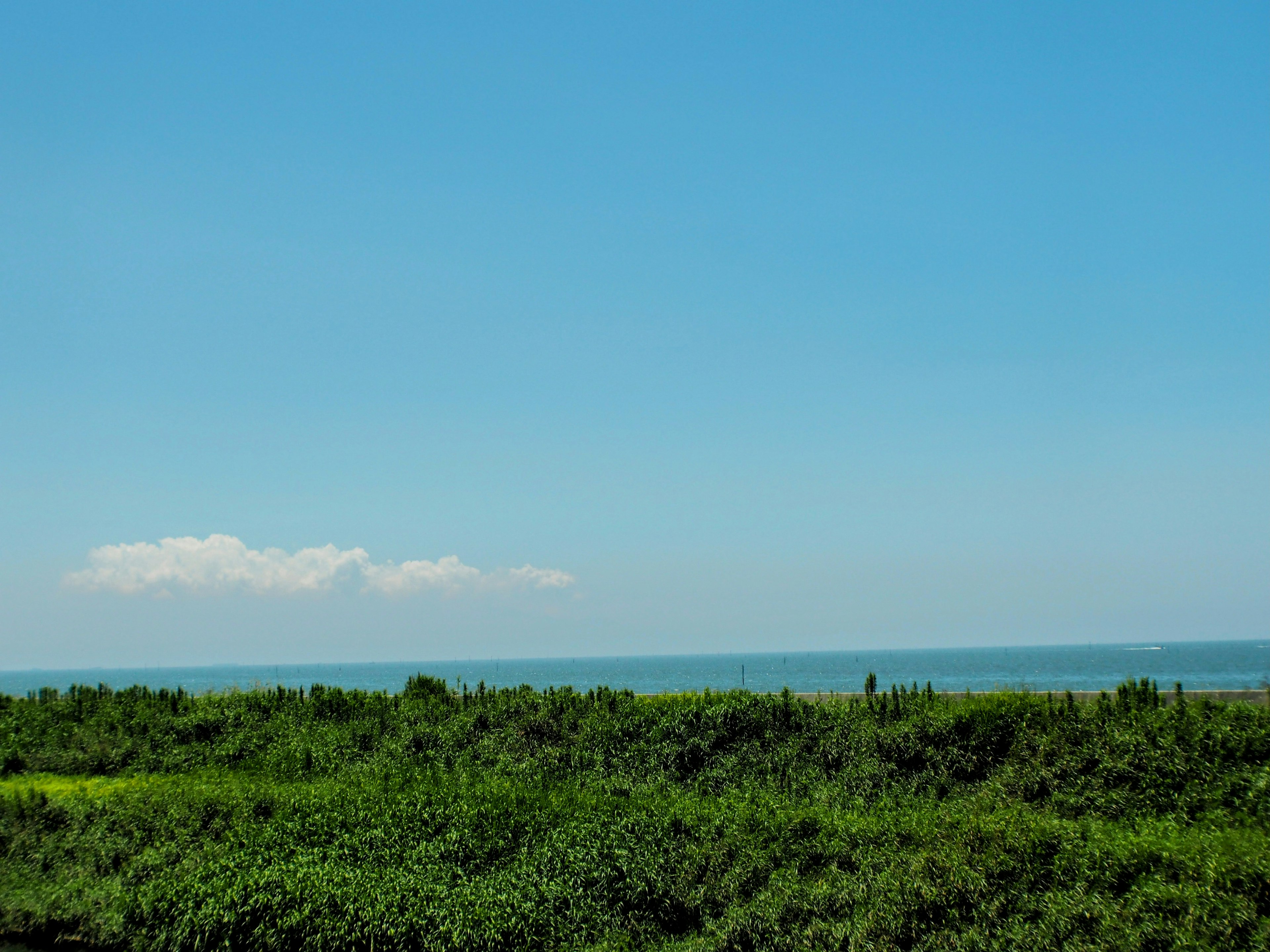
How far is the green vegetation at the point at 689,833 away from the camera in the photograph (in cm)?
1311

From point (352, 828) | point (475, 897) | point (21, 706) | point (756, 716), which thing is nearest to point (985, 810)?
point (756, 716)

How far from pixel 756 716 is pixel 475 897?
30.7 ft

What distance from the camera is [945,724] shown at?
20.1 metres

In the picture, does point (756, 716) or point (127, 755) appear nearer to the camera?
point (756, 716)

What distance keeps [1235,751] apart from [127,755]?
93.3ft

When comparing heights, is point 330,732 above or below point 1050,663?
above

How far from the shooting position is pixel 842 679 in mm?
113312

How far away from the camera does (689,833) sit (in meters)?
16.5

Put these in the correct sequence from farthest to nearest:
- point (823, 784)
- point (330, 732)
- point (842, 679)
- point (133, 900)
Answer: point (842, 679), point (330, 732), point (823, 784), point (133, 900)

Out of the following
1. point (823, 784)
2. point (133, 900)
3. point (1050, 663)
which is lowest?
point (1050, 663)

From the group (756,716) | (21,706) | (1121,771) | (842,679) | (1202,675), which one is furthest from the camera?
(842,679)

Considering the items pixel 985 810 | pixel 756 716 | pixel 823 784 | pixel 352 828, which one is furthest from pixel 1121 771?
pixel 352 828

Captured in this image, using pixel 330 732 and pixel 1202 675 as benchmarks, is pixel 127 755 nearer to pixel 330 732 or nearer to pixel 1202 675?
pixel 330 732

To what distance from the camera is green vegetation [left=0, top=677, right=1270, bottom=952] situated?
13109mm
